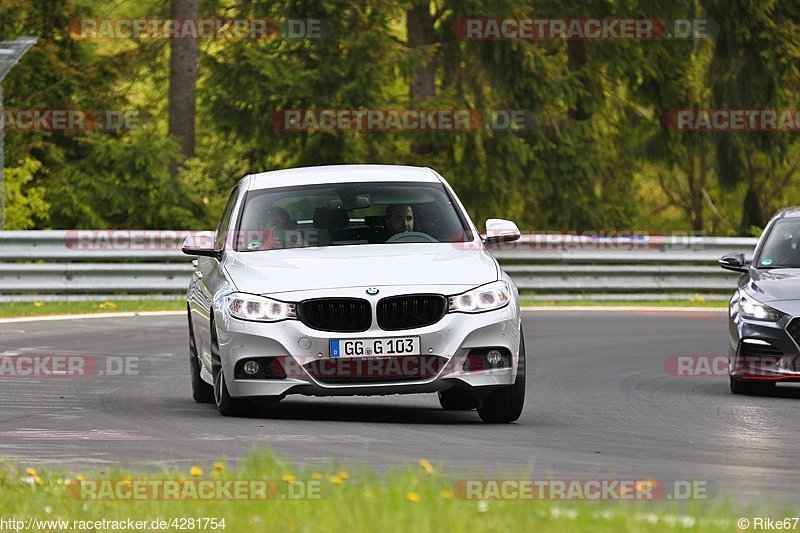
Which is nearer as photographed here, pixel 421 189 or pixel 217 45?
pixel 421 189

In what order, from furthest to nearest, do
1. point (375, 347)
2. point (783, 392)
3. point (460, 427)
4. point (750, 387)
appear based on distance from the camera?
point (783, 392), point (750, 387), point (460, 427), point (375, 347)

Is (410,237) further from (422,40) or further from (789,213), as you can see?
(422,40)

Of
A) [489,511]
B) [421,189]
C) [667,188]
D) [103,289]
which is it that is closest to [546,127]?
[103,289]

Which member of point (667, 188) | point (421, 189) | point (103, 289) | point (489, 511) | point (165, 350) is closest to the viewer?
point (489, 511)

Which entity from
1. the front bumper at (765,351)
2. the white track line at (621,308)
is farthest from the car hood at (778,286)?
the white track line at (621,308)

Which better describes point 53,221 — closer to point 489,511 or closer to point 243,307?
point 243,307

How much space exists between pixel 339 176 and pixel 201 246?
111 centimetres

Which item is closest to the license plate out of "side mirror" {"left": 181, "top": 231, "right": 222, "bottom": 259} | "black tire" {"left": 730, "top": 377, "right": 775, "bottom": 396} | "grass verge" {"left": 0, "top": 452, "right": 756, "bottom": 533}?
"side mirror" {"left": 181, "top": 231, "right": 222, "bottom": 259}

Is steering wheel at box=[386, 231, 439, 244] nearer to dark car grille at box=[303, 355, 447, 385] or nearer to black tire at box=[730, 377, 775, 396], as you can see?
dark car grille at box=[303, 355, 447, 385]

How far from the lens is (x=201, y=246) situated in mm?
12023

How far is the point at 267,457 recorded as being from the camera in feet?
25.6

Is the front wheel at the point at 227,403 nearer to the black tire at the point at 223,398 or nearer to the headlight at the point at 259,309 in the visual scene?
the black tire at the point at 223,398

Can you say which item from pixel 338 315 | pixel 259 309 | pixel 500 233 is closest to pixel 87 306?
pixel 500 233

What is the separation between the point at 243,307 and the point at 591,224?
2938cm
